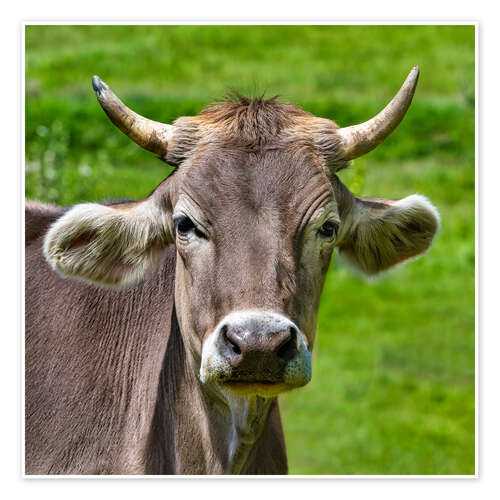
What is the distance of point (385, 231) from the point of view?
3.96 metres

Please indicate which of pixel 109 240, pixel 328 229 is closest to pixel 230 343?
pixel 328 229

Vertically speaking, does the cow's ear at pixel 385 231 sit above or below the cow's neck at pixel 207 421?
above

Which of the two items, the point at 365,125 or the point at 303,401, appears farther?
the point at 303,401

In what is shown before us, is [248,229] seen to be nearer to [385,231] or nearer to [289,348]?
[289,348]

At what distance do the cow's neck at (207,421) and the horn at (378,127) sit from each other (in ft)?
3.30

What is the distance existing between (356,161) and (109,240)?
241 cm

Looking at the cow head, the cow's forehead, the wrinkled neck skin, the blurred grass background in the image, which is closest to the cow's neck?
the wrinkled neck skin

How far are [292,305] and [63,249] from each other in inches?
37.7

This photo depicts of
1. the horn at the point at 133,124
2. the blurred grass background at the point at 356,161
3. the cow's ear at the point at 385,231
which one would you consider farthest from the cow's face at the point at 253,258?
the blurred grass background at the point at 356,161

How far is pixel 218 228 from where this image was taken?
11.5 ft

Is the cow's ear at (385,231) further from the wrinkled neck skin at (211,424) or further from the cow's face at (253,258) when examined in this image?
the wrinkled neck skin at (211,424)

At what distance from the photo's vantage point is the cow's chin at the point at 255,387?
328 cm
